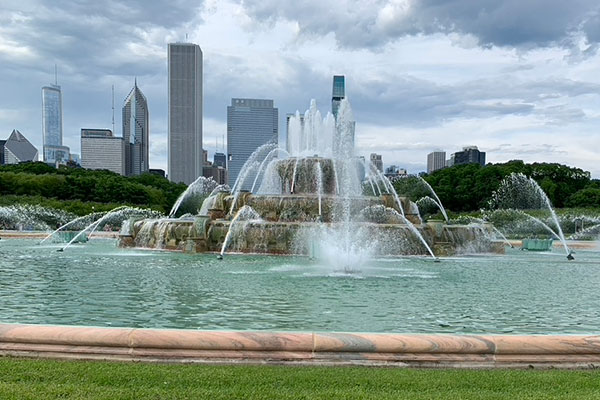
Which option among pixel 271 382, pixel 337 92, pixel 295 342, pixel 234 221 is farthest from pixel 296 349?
pixel 337 92

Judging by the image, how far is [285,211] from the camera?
2597 cm

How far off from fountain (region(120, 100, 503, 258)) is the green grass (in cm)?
1017

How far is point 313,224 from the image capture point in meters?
22.1

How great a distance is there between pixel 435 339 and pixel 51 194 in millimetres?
76674

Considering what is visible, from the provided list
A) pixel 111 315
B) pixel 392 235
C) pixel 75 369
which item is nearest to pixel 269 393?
pixel 75 369

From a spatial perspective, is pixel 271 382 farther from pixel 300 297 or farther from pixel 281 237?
pixel 281 237

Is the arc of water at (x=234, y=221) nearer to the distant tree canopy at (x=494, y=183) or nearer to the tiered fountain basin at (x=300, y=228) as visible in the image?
the tiered fountain basin at (x=300, y=228)

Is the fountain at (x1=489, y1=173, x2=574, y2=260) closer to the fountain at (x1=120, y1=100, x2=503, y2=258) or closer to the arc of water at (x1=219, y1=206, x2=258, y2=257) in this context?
the fountain at (x1=120, y1=100, x2=503, y2=258)

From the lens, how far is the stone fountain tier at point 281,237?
72.9 ft

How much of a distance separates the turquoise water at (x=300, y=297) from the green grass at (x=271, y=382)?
2477 millimetres

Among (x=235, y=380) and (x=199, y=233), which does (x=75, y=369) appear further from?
(x=199, y=233)

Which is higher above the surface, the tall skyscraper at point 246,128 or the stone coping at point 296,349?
the tall skyscraper at point 246,128

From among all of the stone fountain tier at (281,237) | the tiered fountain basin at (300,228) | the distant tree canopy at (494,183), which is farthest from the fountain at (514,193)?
the stone fountain tier at (281,237)

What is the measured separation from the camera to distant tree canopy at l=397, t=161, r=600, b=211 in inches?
3056
